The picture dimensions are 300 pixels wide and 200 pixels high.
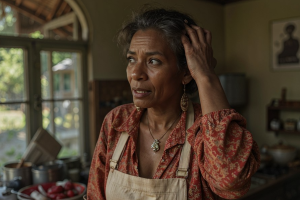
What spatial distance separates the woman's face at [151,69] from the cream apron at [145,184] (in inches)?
6.7

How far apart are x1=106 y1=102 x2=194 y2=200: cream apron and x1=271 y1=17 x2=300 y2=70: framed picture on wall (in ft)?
9.21

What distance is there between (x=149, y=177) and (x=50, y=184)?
4.01 feet

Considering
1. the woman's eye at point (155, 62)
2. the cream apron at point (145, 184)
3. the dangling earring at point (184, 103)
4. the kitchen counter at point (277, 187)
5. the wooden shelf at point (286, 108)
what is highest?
the woman's eye at point (155, 62)

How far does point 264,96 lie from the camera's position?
150 inches

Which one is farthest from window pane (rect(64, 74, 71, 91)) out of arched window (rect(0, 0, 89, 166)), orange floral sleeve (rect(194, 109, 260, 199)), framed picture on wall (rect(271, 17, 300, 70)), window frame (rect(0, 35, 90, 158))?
framed picture on wall (rect(271, 17, 300, 70))

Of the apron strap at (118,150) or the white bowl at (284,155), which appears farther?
the white bowl at (284,155)

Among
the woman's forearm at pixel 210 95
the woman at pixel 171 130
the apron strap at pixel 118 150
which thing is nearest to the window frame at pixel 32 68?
the woman at pixel 171 130

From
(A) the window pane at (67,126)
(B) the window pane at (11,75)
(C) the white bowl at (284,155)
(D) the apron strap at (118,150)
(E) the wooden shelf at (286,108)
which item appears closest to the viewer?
(D) the apron strap at (118,150)

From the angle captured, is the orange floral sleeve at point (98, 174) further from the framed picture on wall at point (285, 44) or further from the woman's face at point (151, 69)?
the framed picture on wall at point (285, 44)

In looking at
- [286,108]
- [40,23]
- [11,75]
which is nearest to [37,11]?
[40,23]

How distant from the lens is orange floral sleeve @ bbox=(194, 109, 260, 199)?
87 centimetres

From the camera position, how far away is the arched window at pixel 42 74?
2438 mm

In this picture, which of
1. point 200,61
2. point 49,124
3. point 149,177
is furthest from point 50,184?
point 200,61

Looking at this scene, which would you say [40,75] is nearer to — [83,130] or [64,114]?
[64,114]
